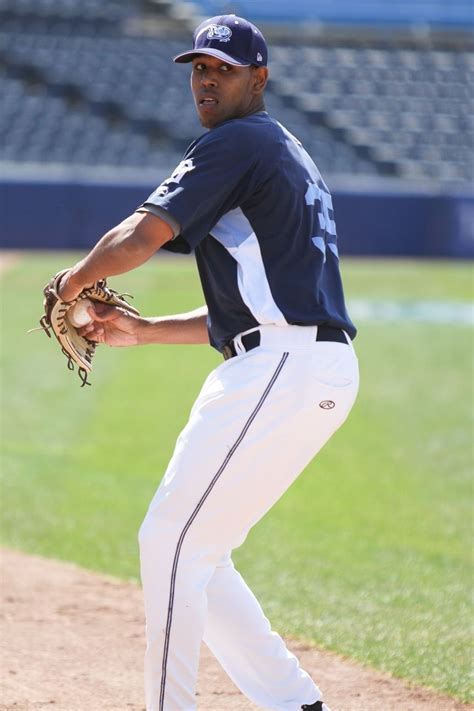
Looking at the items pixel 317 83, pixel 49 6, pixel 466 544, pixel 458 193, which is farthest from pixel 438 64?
pixel 466 544

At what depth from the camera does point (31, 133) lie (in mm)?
24891

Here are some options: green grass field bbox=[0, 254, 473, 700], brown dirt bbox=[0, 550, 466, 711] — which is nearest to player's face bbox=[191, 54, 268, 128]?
brown dirt bbox=[0, 550, 466, 711]

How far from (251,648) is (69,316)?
3.73 feet

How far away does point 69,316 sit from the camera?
349cm

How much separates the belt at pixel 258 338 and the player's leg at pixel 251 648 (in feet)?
2.10

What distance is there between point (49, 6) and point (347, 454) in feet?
68.9

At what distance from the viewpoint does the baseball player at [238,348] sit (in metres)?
3.15

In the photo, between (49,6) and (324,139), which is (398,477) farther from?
(49,6)

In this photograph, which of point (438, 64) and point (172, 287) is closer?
point (172, 287)

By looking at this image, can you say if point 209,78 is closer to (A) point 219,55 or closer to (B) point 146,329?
(A) point 219,55

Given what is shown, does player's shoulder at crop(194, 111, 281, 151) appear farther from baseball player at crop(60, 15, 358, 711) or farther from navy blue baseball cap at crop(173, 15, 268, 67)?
navy blue baseball cap at crop(173, 15, 268, 67)

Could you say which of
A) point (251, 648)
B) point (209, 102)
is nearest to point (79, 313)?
point (209, 102)

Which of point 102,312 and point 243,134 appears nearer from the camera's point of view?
point 243,134

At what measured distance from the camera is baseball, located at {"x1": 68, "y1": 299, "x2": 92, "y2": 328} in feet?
11.4
